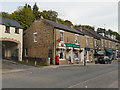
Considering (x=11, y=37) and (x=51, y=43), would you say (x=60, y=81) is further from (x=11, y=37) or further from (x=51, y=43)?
(x=11, y=37)

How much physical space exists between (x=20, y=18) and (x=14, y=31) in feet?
55.9

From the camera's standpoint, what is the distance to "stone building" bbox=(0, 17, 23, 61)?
22.2 m

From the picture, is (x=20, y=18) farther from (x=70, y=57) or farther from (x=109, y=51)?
(x=109, y=51)

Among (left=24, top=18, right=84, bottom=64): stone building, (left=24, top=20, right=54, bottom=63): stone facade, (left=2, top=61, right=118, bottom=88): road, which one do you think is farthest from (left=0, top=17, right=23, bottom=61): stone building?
(left=2, top=61, right=118, bottom=88): road

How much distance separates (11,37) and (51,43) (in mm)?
6977

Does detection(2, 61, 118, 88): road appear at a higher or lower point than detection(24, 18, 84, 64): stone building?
lower

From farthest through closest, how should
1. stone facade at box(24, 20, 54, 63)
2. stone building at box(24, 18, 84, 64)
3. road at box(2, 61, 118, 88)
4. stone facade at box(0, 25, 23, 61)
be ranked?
stone facade at box(24, 20, 54, 63)
stone building at box(24, 18, 84, 64)
stone facade at box(0, 25, 23, 61)
road at box(2, 61, 118, 88)

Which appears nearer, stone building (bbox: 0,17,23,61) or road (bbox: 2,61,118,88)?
road (bbox: 2,61,118,88)

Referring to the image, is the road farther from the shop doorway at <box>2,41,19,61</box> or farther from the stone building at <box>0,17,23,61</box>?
the shop doorway at <box>2,41,19,61</box>

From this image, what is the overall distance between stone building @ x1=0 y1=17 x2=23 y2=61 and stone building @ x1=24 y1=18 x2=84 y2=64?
3.13m

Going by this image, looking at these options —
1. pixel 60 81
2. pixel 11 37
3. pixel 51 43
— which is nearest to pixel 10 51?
pixel 11 37

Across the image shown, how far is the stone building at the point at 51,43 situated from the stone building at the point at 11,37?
3.13 meters

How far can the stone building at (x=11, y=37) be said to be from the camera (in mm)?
22203

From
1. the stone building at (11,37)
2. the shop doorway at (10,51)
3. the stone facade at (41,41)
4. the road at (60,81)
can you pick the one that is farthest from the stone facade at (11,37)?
the road at (60,81)
